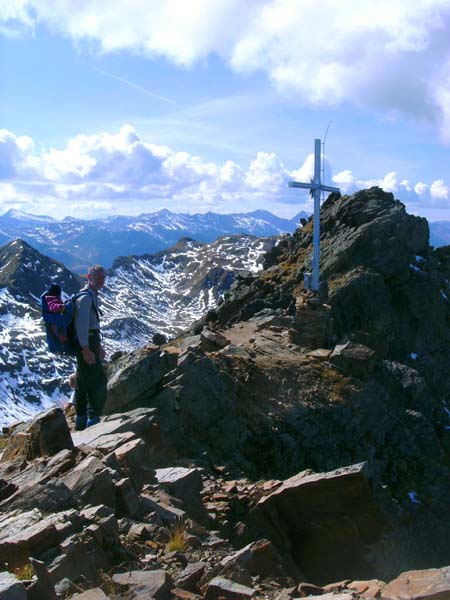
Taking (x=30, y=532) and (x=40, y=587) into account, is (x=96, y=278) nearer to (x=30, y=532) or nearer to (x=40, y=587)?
(x=30, y=532)

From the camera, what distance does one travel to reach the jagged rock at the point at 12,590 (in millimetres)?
7766

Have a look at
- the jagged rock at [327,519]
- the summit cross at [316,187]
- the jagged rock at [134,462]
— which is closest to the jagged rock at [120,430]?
the jagged rock at [134,462]

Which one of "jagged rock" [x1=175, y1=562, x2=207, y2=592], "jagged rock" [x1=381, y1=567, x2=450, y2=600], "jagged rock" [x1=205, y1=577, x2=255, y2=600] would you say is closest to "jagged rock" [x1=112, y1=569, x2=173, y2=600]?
"jagged rock" [x1=175, y1=562, x2=207, y2=592]

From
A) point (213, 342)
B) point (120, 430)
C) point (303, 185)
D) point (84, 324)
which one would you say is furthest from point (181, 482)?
point (303, 185)

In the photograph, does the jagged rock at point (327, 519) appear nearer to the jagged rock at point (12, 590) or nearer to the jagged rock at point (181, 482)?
the jagged rock at point (181, 482)

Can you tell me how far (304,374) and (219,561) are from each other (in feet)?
58.9

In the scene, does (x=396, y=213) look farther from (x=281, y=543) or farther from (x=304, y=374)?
(x=281, y=543)

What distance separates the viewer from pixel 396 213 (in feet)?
164

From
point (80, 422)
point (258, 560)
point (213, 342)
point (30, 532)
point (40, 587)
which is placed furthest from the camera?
point (213, 342)

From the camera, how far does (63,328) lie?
Result: 16188 millimetres

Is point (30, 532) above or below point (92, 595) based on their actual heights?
above

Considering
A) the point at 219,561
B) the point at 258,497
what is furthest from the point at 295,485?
the point at 219,561

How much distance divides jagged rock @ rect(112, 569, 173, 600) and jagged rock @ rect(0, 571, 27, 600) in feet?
6.41

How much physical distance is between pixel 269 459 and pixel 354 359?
9.00m
